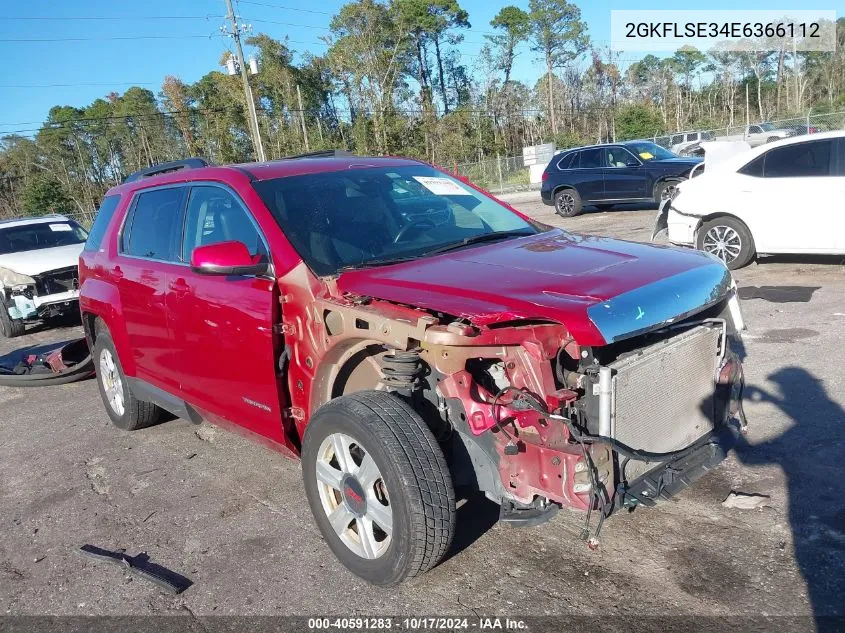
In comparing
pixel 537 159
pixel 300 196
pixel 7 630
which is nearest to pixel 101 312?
pixel 300 196

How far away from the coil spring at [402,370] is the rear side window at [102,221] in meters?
3.32

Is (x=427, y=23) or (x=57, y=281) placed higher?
(x=427, y=23)

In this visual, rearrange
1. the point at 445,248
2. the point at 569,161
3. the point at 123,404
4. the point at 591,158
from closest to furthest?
the point at 445,248
the point at 123,404
the point at 591,158
the point at 569,161

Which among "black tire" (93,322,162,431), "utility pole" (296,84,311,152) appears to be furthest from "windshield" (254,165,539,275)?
"utility pole" (296,84,311,152)

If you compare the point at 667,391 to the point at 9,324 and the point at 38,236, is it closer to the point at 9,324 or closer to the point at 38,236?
the point at 9,324

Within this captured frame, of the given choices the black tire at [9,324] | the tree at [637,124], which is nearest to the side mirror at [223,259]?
the black tire at [9,324]

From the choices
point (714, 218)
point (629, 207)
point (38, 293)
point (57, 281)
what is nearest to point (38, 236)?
point (57, 281)

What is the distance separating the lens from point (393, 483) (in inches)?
110

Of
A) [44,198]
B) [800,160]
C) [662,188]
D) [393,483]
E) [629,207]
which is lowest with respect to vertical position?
[629,207]

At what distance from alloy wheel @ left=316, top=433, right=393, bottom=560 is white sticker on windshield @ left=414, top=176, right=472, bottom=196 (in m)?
1.81

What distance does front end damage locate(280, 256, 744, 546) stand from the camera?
8.79 feet

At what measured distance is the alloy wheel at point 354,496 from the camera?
2996 millimetres

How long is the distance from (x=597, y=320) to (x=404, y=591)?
1468 millimetres

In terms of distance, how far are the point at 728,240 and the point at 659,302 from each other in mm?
6747
